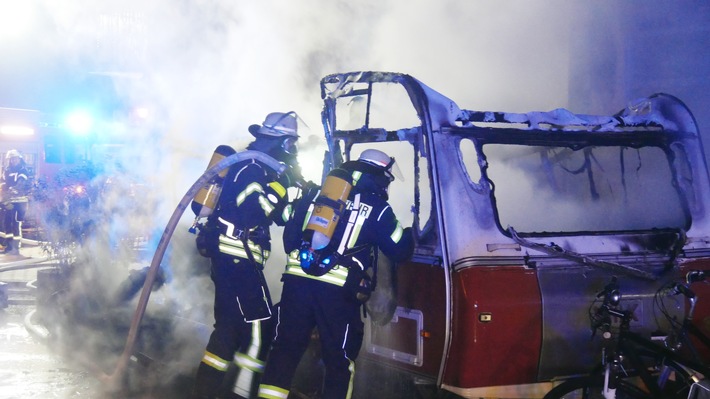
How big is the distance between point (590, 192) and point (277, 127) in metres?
2.31

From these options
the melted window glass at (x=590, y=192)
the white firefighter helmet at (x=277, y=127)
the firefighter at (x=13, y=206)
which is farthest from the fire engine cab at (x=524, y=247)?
the firefighter at (x=13, y=206)

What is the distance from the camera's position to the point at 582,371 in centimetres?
363

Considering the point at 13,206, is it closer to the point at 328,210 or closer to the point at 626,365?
the point at 328,210

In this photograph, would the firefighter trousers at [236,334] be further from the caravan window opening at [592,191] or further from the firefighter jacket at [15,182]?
the firefighter jacket at [15,182]

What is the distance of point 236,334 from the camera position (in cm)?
442

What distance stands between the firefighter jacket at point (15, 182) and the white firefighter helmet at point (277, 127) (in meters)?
11.2

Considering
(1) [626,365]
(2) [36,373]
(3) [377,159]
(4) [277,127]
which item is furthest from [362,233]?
(2) [36,373]

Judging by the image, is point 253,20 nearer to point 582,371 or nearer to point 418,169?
point 418,169

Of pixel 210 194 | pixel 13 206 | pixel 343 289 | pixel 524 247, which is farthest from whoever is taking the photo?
pixel 13 206

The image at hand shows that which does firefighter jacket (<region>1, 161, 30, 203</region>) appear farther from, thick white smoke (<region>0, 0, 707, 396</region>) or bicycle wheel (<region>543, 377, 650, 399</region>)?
bicycle wheel (<region>543, 377, 650, 399</region>)

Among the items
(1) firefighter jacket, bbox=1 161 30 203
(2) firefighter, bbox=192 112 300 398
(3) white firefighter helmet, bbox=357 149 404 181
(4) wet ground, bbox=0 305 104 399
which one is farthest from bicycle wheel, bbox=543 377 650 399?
(1) firefighter jacket, bbox=1 161 30 203

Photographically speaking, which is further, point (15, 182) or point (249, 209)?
point (15, 182)

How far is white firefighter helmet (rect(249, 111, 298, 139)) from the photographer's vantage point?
4.60 m

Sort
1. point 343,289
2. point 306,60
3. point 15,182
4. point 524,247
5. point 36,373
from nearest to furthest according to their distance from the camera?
point 524,247 → point 343,289 → point 36,373 → point 306,60 → point 15,182
